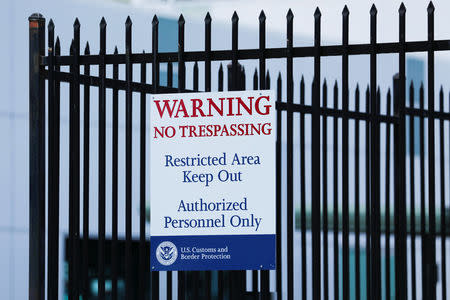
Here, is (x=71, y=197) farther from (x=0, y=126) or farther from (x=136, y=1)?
(x=136, y=1)

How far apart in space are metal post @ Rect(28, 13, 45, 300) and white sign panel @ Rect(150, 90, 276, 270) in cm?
73

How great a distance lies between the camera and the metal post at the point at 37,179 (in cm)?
564

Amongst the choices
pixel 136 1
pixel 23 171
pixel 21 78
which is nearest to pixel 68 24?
pixel 21 78

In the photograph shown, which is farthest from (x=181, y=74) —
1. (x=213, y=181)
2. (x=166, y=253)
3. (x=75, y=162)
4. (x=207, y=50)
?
(x=166, y=253)

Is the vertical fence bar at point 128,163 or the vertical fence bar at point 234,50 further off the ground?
the vertical fence bar at point 234,50

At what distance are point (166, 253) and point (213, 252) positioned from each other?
268 mm

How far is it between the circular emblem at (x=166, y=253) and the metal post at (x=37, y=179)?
2.44ft

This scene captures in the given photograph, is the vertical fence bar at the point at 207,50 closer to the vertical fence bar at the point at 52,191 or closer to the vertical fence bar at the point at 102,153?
the vertical fence bar at the point at 102,153

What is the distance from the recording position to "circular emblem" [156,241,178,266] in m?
5.32

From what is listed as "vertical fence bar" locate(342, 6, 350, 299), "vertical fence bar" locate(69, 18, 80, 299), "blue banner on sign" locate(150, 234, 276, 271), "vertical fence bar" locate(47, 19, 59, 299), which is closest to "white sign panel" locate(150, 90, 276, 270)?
"blue banner on sign" locate(150, 234, 276, 271)

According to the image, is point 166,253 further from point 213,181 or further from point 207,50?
point 207,50

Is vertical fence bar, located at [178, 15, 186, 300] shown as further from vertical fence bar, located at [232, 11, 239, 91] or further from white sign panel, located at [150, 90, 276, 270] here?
vertical fence bar, located at [232, 11, 239, 91]

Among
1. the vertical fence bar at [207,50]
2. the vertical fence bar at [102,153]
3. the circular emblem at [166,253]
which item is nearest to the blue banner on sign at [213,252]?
the circular emblem at [166,253]

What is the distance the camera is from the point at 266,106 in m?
5.27
